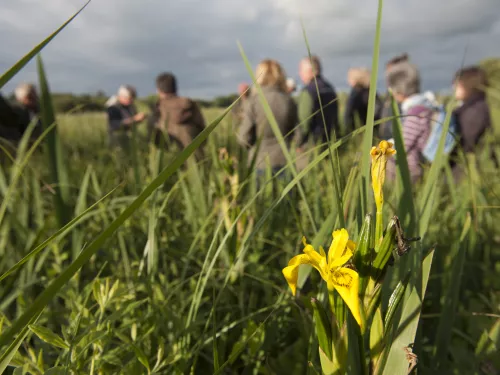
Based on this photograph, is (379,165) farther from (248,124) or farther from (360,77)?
(360,77)

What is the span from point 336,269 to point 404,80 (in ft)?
10.7

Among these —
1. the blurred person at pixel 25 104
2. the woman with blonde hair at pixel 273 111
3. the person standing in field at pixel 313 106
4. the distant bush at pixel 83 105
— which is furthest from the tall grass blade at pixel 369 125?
the blurred person at pixel 25 104

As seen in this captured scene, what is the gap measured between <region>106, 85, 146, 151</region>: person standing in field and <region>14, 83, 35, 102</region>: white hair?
3.13 feet

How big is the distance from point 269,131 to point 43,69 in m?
1.84

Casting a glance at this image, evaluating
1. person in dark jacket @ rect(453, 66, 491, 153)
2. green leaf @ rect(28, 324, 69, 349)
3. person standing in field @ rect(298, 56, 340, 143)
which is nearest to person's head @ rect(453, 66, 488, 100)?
person in dark jacket @ rect(453, 66, 491, 153)

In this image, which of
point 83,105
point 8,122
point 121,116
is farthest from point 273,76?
point 121,116

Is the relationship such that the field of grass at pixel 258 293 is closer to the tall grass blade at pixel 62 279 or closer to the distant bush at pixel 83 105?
the tall grass blade at pixel 62 279

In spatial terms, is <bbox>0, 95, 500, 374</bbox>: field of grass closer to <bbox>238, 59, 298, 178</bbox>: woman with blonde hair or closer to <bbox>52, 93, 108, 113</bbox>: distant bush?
<bbox>52, 93, 108, 113</bbox>: distant bush

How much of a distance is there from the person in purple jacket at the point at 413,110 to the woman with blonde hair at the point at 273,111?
77 centimetres

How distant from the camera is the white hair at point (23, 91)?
4.12 meters

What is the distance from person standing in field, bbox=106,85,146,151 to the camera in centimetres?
424

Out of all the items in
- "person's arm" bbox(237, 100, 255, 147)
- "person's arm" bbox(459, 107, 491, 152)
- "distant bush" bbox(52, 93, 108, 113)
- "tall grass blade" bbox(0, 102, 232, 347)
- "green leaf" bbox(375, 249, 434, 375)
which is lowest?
"person's arm" bbox(459, 107, 491, 152)

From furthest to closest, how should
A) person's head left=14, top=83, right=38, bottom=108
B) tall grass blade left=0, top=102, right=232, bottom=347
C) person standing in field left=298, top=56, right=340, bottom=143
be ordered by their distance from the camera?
person's head left=14, top=83, right=38, bottom=108, person standing in field left=298, top=56, right=340, bottom=143, tall grass blade left=0, top=102, right=232, bottom=347

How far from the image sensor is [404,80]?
3.30 m
